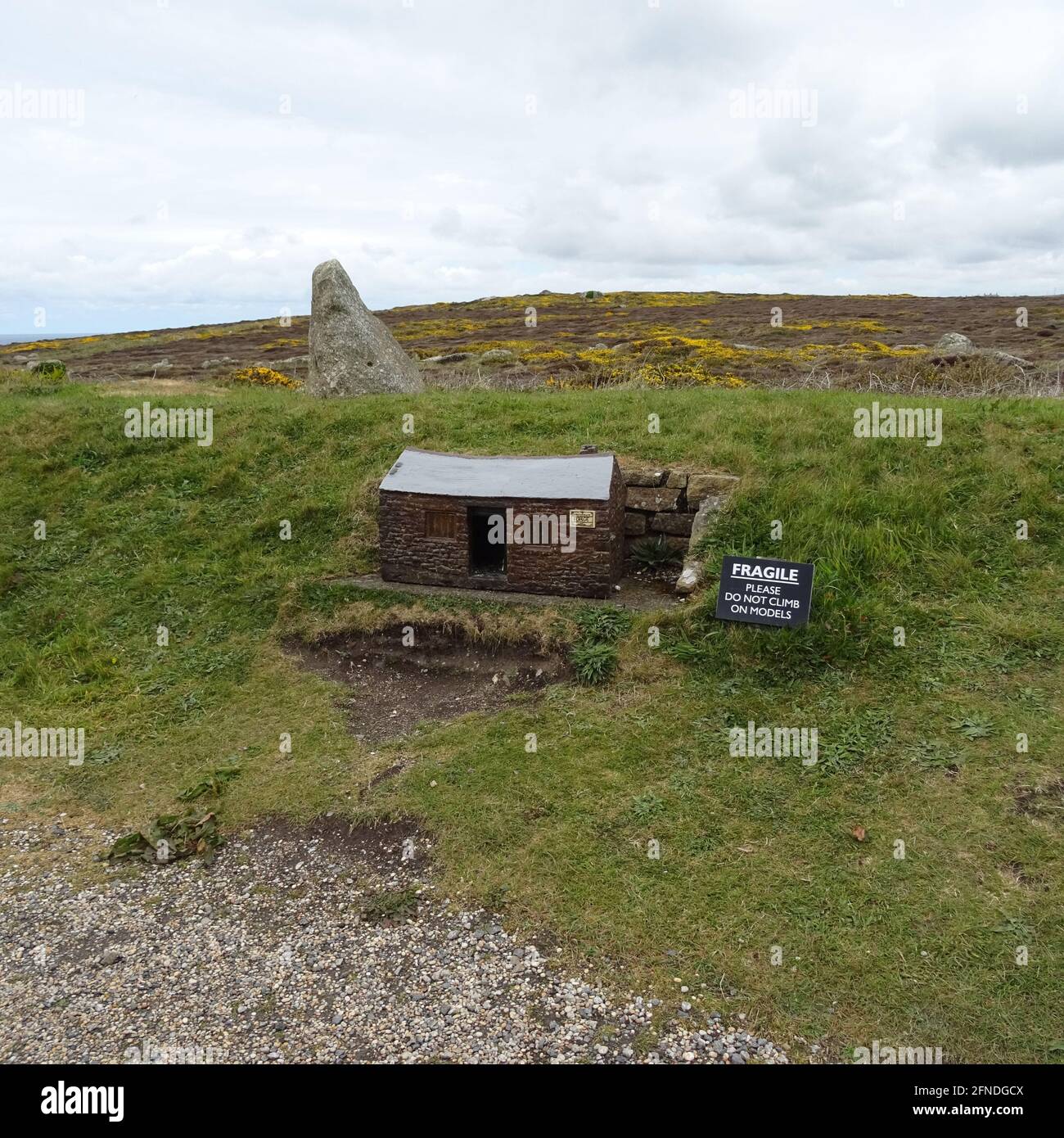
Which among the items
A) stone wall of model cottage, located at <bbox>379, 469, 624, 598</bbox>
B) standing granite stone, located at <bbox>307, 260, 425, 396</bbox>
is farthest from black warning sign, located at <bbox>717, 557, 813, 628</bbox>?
standing granite stone, located at <bbox>307, 260, 425, 396</bbox>

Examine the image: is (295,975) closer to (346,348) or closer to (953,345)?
(346,348)

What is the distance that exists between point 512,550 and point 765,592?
9.44ft

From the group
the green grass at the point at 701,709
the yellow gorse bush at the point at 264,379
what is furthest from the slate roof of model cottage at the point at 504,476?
the yellow gorse bush at the point at 264,379

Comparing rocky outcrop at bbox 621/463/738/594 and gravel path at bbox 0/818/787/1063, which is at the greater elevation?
rocky outcrop at bbox 621/463/738/594

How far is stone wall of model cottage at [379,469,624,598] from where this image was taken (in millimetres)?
9141

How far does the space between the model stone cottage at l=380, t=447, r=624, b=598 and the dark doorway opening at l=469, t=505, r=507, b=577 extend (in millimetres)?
13

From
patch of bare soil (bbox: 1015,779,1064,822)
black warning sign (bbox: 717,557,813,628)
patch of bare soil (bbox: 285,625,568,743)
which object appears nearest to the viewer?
patch of bare soil (bbox: 1015,779,1064,822)

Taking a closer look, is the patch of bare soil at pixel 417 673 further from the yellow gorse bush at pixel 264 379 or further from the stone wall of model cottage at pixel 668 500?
the yellow gorse bush at pixel 264 379

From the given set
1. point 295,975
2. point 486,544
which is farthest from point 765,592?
point 295,975

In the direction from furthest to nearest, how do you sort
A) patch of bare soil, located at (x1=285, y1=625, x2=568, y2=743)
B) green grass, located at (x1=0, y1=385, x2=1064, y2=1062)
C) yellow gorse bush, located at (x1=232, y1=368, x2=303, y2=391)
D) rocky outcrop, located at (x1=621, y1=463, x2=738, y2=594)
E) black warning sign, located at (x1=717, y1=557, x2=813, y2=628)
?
yellow gorse bush, located at (x1=232, y1=368, x2=303, y2=391), rocky outcrop, located at (x1=621, y1=463, x2=738, y2=594), patch of bare soil, located at (x1=285, y1=625, x2=568, y2=743), black warning sign, located at (x1=717, y1=557, x2=813, y2=628), green grass, located at (x1=0, y1=385, x2=1064, y2=1062)

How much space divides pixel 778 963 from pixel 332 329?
1469cm

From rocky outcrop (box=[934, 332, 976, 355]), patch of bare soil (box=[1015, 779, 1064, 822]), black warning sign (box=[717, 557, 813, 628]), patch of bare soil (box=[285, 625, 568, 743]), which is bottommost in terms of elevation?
patch of bare soil (box=[1015, 779, 1064, 822])

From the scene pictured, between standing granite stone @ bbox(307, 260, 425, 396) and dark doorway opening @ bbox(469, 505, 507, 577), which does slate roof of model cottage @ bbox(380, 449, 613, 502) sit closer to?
dark doorway opening @ bbox(469, 505, 507, 577)

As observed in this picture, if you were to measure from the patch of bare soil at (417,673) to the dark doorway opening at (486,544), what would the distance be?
1.07 meters
